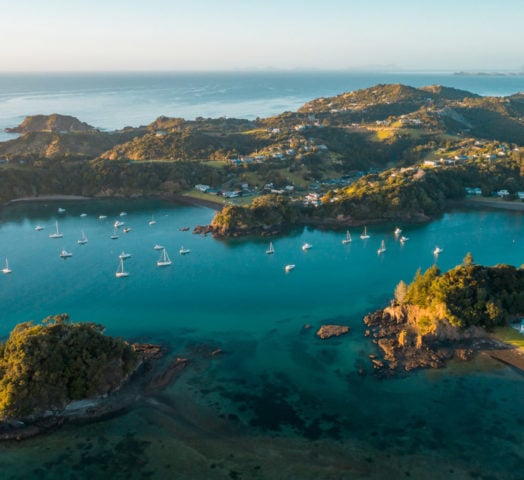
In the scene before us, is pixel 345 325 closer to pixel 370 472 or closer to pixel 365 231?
pixel 370 472

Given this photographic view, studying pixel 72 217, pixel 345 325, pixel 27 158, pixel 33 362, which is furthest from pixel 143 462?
pixel 27 158

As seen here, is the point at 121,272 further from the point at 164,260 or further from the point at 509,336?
the point at 509,336

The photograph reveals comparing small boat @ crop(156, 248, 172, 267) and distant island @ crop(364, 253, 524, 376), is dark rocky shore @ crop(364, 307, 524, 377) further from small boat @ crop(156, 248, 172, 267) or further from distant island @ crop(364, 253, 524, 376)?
small boat @ crop(156, 248, 172, 267)

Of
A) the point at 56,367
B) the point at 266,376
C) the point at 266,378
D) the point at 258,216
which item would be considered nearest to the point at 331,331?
the point at 266,376

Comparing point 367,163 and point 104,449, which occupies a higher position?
point 367,163

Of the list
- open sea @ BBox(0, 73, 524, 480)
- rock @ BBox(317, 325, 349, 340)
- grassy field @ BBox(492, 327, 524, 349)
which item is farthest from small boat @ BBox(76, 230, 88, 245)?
grassy field @ BBox(492, 327, 524, 349)
